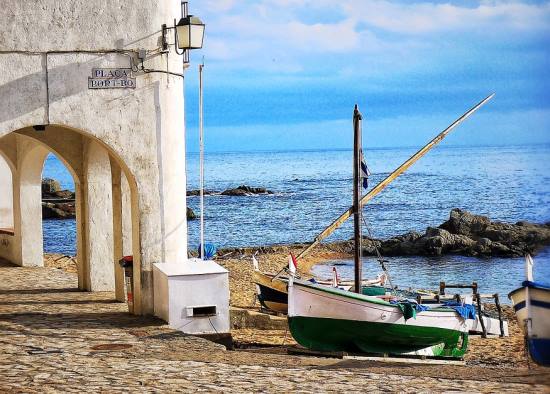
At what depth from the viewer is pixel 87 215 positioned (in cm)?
1628

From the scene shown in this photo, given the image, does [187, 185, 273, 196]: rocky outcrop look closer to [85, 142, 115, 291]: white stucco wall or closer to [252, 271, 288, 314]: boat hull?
[252, 271, 288, 314]: boat hull

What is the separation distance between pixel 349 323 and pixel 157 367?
7470 mm

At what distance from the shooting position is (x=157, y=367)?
9555 mm

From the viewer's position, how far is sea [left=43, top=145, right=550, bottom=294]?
38741 mm

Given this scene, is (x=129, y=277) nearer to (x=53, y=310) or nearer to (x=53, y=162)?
(x=53, y=310)

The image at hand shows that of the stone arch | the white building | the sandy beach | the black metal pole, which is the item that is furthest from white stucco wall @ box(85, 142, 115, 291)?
the stone arch

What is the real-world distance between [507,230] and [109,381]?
4276 centimetres

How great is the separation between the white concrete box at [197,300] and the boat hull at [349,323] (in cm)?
406

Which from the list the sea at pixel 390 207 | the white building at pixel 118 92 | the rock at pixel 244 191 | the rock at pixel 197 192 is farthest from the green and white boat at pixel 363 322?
the rock at pixel 197 192

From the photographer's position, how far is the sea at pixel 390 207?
3874 centimetres

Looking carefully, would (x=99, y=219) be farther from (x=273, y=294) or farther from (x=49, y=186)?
(x=49, y=186)

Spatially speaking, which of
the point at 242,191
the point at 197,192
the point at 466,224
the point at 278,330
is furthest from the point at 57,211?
the point at 278,330

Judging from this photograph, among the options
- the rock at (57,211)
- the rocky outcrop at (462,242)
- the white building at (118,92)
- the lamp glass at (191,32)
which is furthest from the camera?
the rock at (57,211)

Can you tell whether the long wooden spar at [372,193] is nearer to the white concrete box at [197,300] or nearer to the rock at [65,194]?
the white concrete box at [197,300]
